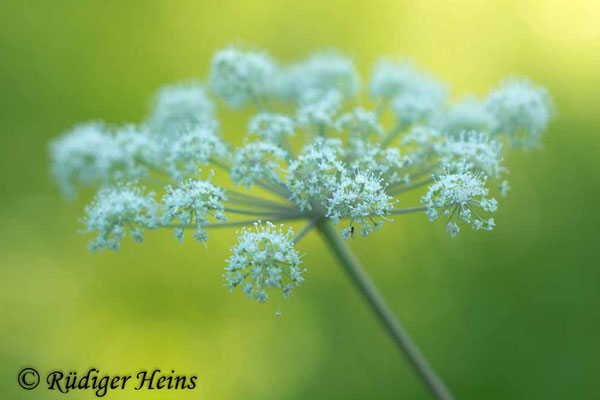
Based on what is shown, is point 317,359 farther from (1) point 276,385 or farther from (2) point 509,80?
(2) point 509,80

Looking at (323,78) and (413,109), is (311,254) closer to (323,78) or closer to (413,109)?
(323,78)

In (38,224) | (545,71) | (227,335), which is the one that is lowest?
(227,335)

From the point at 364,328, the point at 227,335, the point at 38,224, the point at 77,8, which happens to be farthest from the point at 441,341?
the point at 77,8

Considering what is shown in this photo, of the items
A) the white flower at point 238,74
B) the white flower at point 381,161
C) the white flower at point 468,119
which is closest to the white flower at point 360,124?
the white flower at point 381,161

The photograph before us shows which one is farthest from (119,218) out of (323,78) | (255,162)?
(323,78)

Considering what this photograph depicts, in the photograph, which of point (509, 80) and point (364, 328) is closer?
point (509, 80)

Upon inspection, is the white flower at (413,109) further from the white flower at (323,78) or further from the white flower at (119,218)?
the white flower at (119,218)
